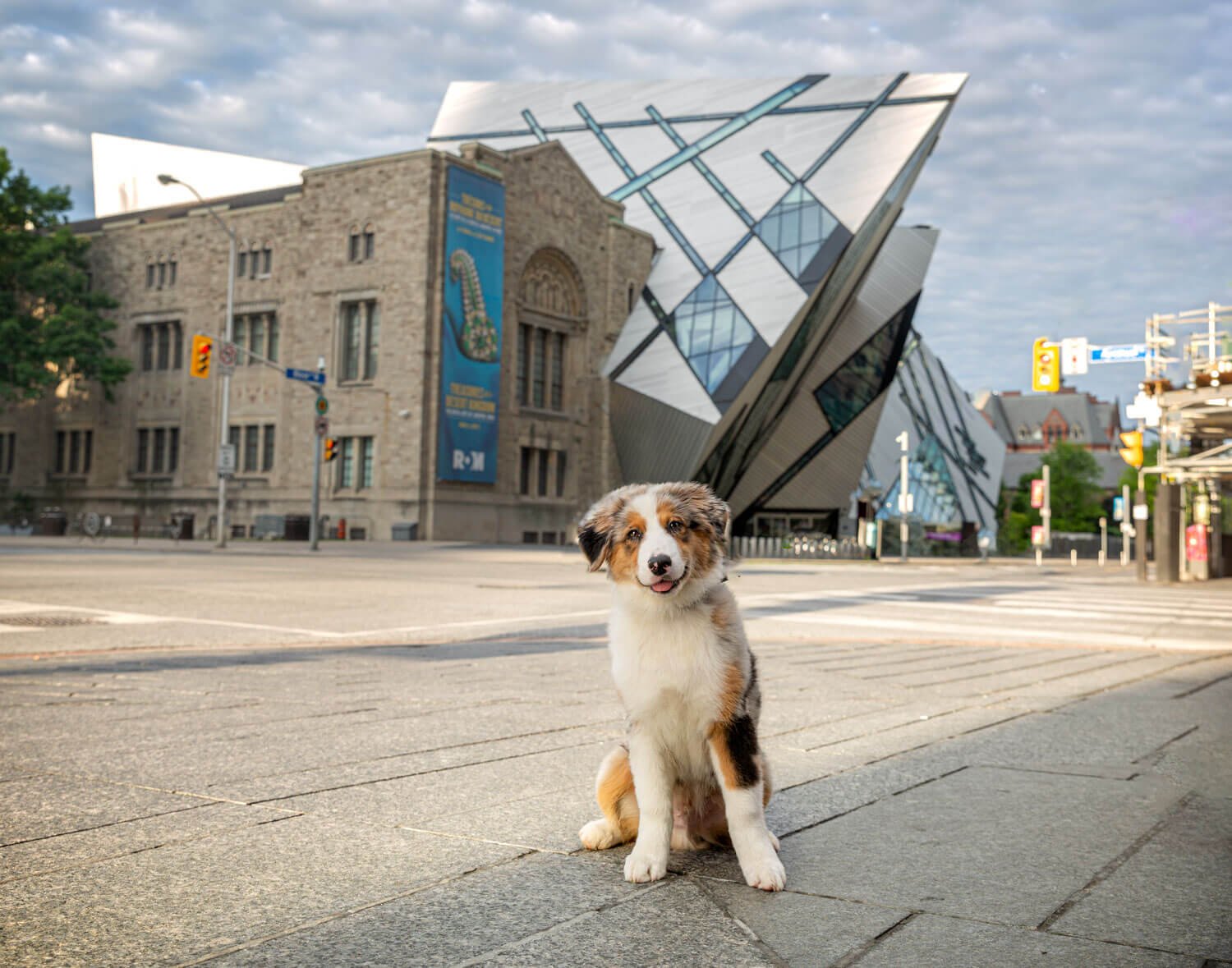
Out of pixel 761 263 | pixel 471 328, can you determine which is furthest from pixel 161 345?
pixel 761 263

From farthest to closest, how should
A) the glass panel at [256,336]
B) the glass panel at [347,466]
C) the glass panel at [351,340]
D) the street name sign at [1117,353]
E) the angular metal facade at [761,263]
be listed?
the glass panel at [256,336] → the angular metal facade at [761,263] → the glass panel at [351,340] → the glass panel at [347,466] → the street name sign at [1117,353]

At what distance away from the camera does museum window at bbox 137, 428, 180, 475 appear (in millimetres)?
54812

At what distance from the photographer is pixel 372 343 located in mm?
47750

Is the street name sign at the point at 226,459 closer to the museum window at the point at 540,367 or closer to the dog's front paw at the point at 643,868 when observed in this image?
the museum window at the point at 540,367

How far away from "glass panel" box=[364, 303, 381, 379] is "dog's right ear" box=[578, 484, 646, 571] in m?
45.5

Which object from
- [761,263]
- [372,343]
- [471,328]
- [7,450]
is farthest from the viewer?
[7,450]

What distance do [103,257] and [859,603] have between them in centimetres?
5337

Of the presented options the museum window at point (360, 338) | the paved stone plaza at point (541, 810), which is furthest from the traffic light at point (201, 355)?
the paved stone plaza at point (541, 810)

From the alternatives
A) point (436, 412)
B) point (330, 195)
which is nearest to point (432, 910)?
point (436, 412)

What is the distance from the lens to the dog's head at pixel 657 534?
313 centimetres

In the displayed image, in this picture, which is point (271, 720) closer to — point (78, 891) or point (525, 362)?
point (78, 891)

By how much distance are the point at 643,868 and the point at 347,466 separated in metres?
46.0

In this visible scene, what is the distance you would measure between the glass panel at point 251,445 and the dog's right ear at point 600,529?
50.5m

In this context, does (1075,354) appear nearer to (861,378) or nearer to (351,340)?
(351,340)
